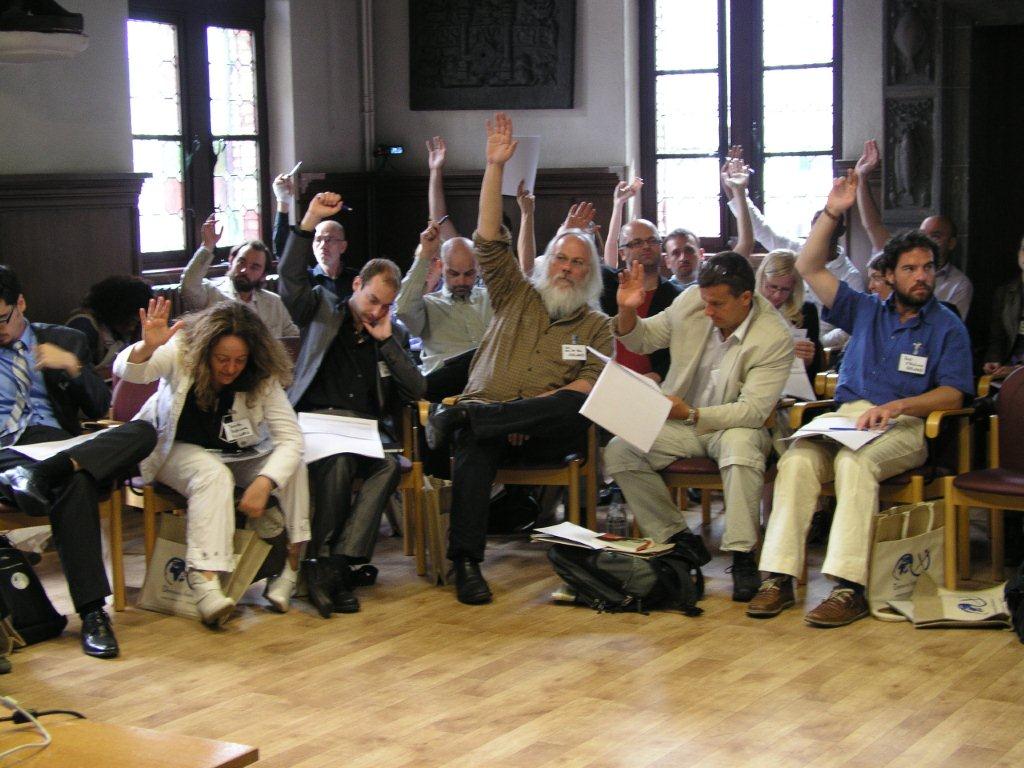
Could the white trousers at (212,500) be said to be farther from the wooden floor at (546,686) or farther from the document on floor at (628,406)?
the document on floor at (628,406)

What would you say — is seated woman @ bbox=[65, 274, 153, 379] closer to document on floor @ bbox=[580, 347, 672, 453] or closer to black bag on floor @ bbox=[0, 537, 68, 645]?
black bag on floor @ bbox=[0, 537, 68, 645]

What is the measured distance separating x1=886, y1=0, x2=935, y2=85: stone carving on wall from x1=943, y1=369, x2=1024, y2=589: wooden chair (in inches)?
115

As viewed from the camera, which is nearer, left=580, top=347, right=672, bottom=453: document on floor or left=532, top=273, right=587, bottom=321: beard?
left=580, top=347, right=672, bottom=453: document on floor

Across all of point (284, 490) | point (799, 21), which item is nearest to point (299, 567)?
point (284, 490)

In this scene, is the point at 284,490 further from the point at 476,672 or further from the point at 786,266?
the point at 786,266

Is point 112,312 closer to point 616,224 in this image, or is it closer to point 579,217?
point 579,217

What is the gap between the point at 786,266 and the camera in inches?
231

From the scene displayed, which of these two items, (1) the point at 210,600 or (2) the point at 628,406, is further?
(2) the point at 628,406

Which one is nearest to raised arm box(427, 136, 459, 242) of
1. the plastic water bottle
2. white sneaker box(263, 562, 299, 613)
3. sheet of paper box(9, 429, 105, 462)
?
the plastic water bottle

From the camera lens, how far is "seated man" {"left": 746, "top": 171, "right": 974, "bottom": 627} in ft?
15.7

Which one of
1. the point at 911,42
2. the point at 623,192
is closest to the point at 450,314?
the point at 623,192

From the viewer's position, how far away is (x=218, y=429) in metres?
5.01

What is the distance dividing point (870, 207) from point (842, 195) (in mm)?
2417

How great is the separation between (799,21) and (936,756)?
614 cm
